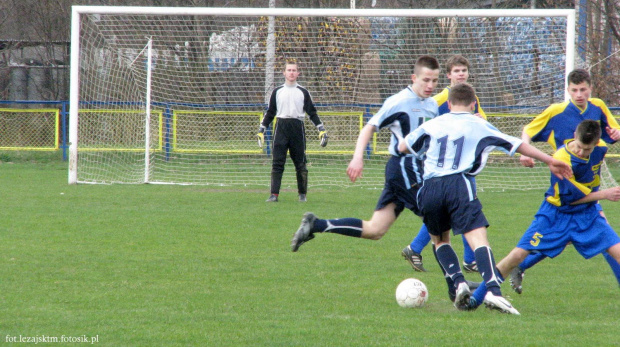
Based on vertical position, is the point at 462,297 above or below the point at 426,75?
below

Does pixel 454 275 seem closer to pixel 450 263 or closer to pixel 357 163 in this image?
pixel 450 263

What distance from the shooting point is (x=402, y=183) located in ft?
16.9

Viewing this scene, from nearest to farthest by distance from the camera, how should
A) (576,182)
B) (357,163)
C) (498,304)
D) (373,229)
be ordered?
(498,304) → (357,163) → (576,182) → (373,229)

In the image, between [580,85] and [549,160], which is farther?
[580,85]

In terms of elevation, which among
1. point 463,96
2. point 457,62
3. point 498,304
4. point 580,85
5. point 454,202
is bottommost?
point 498,304

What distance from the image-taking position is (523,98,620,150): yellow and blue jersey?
5465mm

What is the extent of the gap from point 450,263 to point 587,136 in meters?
1.26

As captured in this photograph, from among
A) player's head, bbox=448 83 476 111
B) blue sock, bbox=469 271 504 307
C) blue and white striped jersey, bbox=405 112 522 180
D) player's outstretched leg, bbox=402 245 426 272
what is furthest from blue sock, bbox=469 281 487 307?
player's outstretched leg, bbox=402 245 426 272

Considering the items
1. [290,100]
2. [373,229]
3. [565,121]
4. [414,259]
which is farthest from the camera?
[290,100]

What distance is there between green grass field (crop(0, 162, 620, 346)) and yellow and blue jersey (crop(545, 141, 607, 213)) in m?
0.65

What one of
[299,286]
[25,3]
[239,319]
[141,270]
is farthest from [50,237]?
[25,3]

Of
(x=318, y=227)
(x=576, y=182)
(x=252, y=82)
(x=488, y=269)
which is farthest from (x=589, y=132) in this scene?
(x=252, y=82)

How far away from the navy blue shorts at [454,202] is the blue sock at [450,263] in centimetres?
22

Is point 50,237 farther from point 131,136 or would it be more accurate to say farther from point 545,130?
point 131,136
